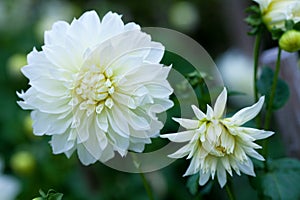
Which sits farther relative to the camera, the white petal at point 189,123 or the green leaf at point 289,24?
the green leaf at point 289,24

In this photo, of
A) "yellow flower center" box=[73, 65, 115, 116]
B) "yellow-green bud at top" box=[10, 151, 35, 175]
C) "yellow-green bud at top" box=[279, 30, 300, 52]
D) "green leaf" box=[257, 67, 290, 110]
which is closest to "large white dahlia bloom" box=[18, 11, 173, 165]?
"yellow flower center" box=[73, 65, 115, 116]

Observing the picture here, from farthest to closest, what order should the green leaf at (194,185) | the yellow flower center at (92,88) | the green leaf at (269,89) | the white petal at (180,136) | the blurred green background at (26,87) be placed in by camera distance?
the blurred green background at (26,87)
the green leaf at (269,89)
the green leaf at (194,185)
the yellow flower center at (92,88)
the white petal at (180,136)

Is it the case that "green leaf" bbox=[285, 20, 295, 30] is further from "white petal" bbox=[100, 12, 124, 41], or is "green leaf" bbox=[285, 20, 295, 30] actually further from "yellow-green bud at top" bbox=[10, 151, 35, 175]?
"yellow-green bud at top" bbox=[10, 151, 35, 175]

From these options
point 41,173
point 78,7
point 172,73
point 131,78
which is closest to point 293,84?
point 172,73

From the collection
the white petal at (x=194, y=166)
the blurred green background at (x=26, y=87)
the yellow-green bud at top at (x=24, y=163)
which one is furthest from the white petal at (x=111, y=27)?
the yellow-green bud at top at (x=24, y=163)

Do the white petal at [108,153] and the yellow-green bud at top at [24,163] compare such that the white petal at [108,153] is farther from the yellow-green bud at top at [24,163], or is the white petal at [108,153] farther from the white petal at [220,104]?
the yellow-green bud at top at [24,163]

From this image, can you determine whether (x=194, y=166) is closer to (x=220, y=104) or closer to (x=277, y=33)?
(x=220, y=104)
